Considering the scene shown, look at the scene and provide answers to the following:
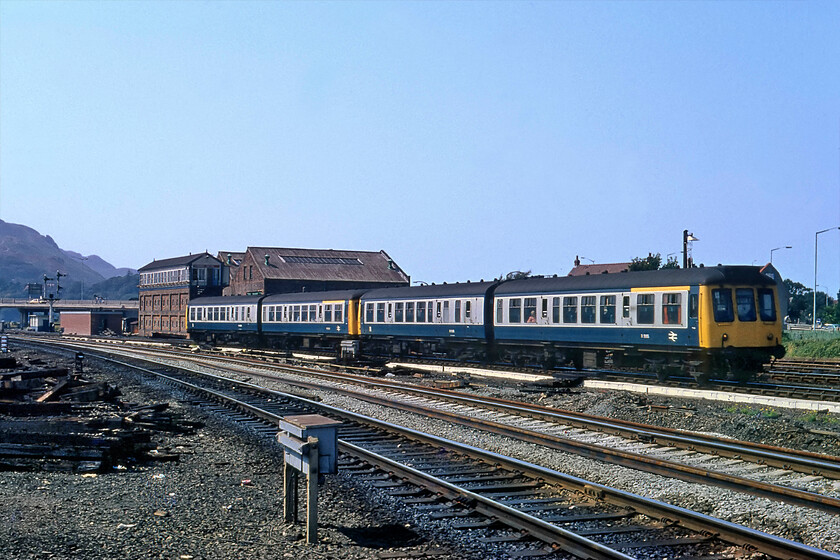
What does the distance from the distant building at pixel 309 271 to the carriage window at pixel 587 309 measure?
45876 millimetres

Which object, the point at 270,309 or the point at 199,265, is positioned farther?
the point at 199,265

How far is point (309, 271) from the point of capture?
74875 mm

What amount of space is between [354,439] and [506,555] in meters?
6.53

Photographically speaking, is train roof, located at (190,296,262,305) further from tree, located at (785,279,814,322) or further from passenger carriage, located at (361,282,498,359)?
tree, located at (785,279,814,322)

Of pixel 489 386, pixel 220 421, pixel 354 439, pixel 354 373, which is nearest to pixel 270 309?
pixel 354 373

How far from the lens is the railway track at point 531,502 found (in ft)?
24.1

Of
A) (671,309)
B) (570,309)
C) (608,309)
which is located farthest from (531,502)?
(570,309)

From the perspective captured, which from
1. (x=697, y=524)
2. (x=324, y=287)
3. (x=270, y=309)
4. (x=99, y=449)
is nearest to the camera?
(x=697, y=524)

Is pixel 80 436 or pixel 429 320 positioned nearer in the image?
pixel 80 436

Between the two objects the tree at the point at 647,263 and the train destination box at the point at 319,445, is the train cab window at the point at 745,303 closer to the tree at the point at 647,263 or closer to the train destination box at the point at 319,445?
the train destination box at the point at 319,445

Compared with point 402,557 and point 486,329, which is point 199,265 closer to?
point 486,329

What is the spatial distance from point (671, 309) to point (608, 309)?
7.84ft

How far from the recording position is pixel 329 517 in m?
8.60

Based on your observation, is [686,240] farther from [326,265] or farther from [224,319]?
[326,265]
